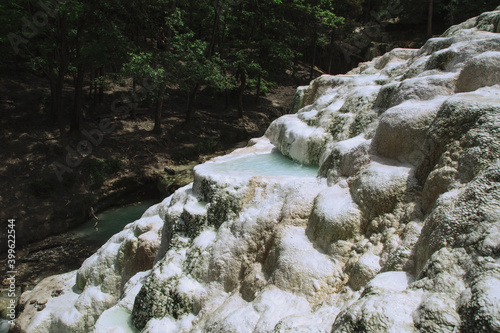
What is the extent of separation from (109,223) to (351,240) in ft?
36.3

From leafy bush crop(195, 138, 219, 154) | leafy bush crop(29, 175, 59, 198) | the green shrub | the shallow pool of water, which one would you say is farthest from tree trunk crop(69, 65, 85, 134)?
the shallow pool of water

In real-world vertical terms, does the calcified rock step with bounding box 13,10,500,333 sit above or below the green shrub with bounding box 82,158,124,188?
above

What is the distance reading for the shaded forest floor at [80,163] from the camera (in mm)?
12273

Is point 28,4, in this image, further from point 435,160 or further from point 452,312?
point 452,312

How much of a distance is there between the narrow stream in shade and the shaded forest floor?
31cm

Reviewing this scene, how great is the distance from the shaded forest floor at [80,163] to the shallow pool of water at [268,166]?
5.64 metres

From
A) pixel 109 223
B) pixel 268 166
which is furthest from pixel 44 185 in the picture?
pixel 268 166

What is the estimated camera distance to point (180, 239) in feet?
20.9

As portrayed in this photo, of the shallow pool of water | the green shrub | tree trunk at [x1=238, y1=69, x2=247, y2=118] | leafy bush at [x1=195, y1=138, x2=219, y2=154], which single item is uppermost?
tree trunk at [x1=238, y1=69, x2=247, y2=118]

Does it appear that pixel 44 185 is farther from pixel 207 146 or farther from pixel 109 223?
pixel 207 146

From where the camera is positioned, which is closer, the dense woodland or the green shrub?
the dense woodland

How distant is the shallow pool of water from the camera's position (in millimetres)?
8117

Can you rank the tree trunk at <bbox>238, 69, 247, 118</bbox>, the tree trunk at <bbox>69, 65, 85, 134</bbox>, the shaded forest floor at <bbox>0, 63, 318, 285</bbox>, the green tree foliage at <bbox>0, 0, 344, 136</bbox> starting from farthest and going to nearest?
the tree trunk at <bbox>238, 69, 247, 118</bbox> → the tree trunk at <bbox>69, 65, 85, 134</bbox> → the green tree foliage at <bbox>0, 0, 344, 136</bbox> → the shaded forest floor at <bbox>0, 63, 318, 285</bbox>

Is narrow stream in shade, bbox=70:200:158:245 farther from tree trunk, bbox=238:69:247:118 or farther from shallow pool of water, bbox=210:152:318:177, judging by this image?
tree trunk, bbox=238:69:247:118
